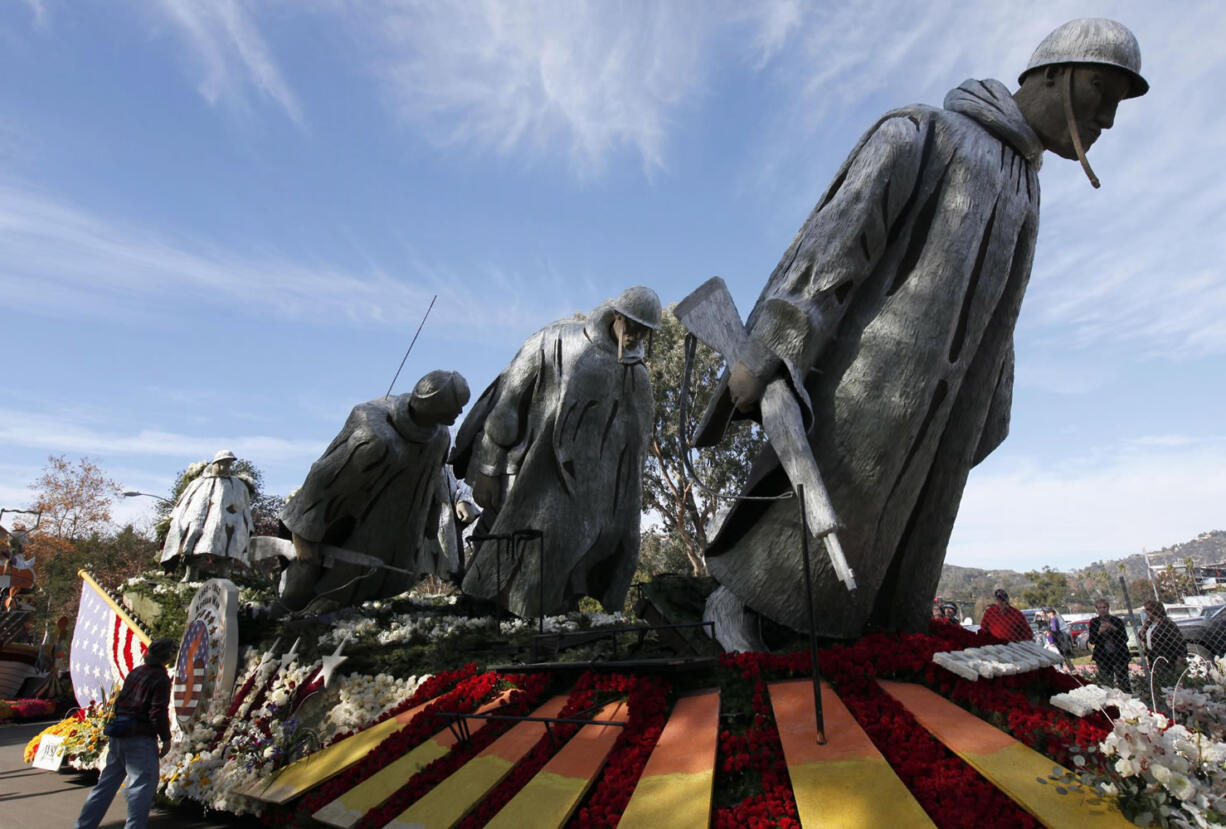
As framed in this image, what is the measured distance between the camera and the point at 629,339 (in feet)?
22.4

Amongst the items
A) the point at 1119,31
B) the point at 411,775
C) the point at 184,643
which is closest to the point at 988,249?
the point at 1119,31

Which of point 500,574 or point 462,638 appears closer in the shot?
point 462,638

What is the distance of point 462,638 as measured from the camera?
6074mm

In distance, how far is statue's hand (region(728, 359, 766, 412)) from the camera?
372 cm

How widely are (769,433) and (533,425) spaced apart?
3.78 m

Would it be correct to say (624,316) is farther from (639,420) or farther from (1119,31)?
(1119,31)

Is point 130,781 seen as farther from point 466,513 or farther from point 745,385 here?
point 466,513

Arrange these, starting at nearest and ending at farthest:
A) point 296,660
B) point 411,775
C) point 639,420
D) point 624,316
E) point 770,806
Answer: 1. point 770,806
2. point 411,775
3. point 296,660
4. point 624,316
5. point 639,420

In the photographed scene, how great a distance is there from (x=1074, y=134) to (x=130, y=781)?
21.1 feet

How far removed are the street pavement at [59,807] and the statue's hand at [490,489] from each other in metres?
3.03

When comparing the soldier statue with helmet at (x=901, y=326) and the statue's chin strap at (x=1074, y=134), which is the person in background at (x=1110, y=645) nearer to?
the soldier statue with helmet at (x=901, y=326)

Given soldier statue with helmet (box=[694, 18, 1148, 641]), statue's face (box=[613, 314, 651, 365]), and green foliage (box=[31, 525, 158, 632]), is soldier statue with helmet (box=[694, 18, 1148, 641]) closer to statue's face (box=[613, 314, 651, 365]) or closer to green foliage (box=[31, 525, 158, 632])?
statue's face (box=[613, 314, 651, 365])

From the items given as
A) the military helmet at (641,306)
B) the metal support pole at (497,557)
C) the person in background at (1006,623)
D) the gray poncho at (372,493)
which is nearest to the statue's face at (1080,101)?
the military helmet at (641,306)

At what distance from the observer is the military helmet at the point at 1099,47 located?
3.70m
